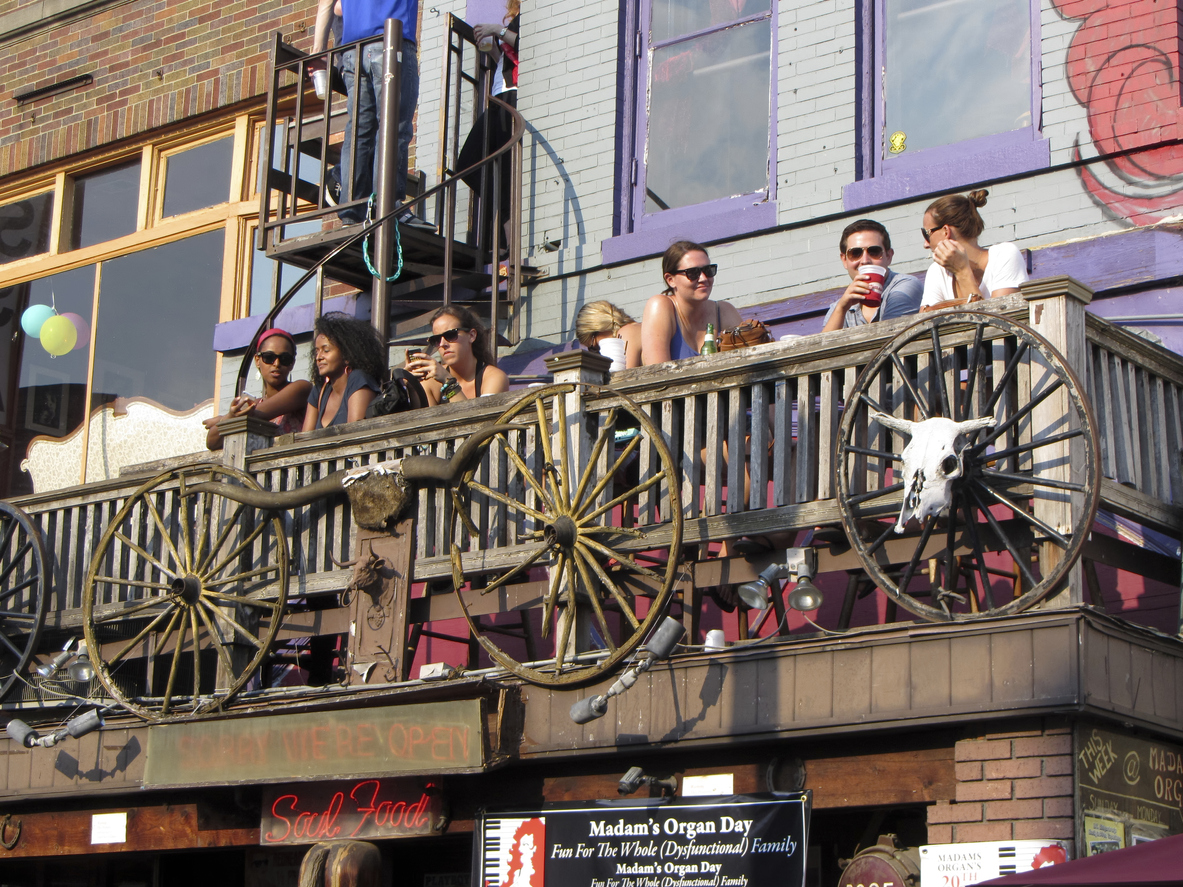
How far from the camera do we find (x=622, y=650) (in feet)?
21.2

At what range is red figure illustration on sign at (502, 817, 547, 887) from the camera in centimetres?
684

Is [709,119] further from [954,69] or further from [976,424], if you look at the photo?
[976,424]

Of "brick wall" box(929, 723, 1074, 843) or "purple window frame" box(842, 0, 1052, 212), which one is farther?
"purple window frame" box(842, 0, 1052, 212)

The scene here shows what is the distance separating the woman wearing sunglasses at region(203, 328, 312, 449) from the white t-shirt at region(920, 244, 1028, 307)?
3763 mm

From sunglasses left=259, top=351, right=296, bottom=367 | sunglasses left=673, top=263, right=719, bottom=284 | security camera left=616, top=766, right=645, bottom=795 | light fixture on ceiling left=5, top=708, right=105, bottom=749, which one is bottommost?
security camera left=616, top=766, right=645, bottom=795

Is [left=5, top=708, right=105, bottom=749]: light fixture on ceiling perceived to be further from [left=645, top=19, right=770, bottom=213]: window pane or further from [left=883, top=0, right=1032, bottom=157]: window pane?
[left=883, top=0, right=1032, bottom=157]: window pane

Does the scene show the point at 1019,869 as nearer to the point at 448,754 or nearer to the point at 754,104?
the point at 448,754

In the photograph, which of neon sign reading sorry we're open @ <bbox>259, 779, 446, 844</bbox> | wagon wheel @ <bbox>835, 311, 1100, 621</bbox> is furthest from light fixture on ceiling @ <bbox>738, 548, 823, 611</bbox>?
neon sign reading sorry we're open @ <bbox>259, 779, 446, 844</bbox>

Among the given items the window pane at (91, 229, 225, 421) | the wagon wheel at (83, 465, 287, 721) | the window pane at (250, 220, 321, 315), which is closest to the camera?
the wagon wheel at (83, 465, 287, 721)

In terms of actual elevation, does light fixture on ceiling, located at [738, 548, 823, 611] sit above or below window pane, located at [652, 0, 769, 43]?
below

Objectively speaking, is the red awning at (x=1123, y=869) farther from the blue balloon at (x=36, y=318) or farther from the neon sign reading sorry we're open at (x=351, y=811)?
the blue balloon at (x=36, y=318)

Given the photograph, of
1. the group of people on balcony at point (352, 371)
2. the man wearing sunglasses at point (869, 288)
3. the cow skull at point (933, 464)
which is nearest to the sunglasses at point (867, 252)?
the man wearing sunglasses at point (869, 288)

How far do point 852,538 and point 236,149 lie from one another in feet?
26.0

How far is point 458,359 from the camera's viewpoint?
8242 mm
